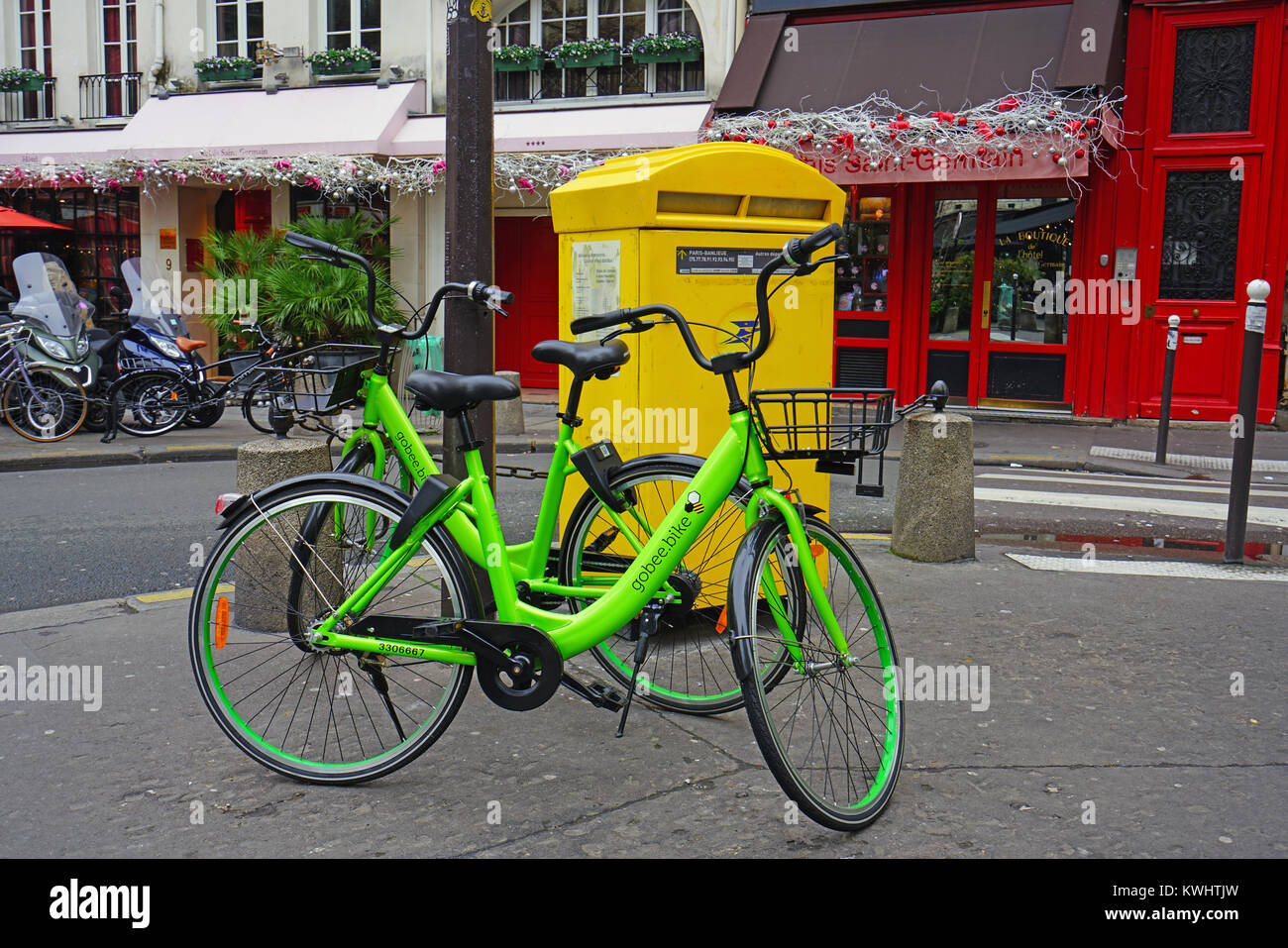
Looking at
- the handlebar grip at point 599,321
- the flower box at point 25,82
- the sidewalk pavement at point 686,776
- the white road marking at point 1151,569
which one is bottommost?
the sidewalk pavement at point 686,776

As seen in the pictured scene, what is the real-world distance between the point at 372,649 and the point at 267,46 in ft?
55.2

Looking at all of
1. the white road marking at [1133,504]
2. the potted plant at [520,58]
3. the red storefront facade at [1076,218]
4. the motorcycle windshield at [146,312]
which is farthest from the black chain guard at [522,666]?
the potted plant at [520,58]

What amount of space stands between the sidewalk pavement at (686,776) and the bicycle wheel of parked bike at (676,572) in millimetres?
116

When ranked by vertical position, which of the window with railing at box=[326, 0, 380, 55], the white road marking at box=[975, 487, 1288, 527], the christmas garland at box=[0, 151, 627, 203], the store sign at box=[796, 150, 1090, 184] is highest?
the window with railing at box=[326, 0, 380, 55]

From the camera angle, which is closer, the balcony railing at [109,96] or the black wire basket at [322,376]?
the black wire basket at [322,376]

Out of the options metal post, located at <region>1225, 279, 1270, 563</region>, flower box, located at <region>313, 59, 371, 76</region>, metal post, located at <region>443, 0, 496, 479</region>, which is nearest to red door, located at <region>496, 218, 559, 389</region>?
flower box, located at <region>313, 59, 371, 76</region>

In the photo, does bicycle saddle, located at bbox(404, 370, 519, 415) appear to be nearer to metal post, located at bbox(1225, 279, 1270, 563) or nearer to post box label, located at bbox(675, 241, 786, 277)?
post box label, located at bbox(675, 241, 786, 277)

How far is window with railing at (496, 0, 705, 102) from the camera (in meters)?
16.3

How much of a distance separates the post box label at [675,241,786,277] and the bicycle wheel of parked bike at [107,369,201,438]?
8.59 metres

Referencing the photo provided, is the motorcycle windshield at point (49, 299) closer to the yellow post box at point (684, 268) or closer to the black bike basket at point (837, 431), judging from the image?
the yellow post box at point (684, 268)

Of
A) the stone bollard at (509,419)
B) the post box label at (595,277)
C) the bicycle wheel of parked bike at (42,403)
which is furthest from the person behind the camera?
the stone bollard at (509,419)

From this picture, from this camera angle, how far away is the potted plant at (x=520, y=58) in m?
16.9

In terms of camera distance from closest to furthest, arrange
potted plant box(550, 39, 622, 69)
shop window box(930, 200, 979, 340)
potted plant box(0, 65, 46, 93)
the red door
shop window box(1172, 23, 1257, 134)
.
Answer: shop window box(1172, 23, 1257, 134)
shop window box(930, 200, 979, 340)
potted plant box(550, 39, 622, 69)
the red door
potted plant box(0, 65, 46, 93)

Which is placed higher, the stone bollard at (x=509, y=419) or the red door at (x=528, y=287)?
the red door at (x=528, y=287)
